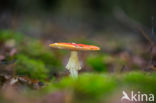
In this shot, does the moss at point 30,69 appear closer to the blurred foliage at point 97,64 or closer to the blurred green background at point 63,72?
the blurred green background at point 63,72

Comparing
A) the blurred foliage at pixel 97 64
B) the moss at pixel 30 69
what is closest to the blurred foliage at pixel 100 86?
the moss at pixel 30 69

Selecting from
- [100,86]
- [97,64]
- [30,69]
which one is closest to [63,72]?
[30,69]

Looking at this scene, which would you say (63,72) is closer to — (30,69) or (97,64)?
(30,69)

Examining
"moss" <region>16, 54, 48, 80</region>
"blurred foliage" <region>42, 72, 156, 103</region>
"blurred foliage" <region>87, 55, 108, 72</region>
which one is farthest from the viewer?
"blurred foliage" <region>87, 55, 108, 72</region>

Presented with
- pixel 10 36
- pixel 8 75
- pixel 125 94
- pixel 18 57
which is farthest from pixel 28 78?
pixel 10 36

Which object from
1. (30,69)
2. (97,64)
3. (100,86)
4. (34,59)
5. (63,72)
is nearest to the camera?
(100,86)

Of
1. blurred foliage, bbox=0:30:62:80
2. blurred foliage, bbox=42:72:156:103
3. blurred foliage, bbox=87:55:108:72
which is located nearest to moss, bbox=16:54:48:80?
blurred foliage, bbox=0:30:62:80

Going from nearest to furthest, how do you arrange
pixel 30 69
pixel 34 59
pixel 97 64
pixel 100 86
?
pixel 100 86
pixel 30 69
pixel 34 59
pixel 97 64

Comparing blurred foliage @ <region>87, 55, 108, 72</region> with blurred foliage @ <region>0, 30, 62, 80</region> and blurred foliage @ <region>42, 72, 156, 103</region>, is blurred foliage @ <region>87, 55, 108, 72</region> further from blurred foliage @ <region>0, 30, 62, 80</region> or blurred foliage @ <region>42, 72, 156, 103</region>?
blurred foliage @ <region>42, 72, 156, 103</region>

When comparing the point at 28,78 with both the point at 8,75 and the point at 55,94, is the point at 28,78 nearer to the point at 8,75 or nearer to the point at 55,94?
the point at 8,75

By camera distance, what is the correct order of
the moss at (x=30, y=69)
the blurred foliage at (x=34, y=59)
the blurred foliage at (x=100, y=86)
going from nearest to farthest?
the blurred foliage at (x=100, y=86)
the moss at (x=30, y=69)
the blurred foliage at (x=34, y=59)

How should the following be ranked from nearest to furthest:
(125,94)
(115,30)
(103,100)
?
(103,100)
(125,94)
(115,30)
